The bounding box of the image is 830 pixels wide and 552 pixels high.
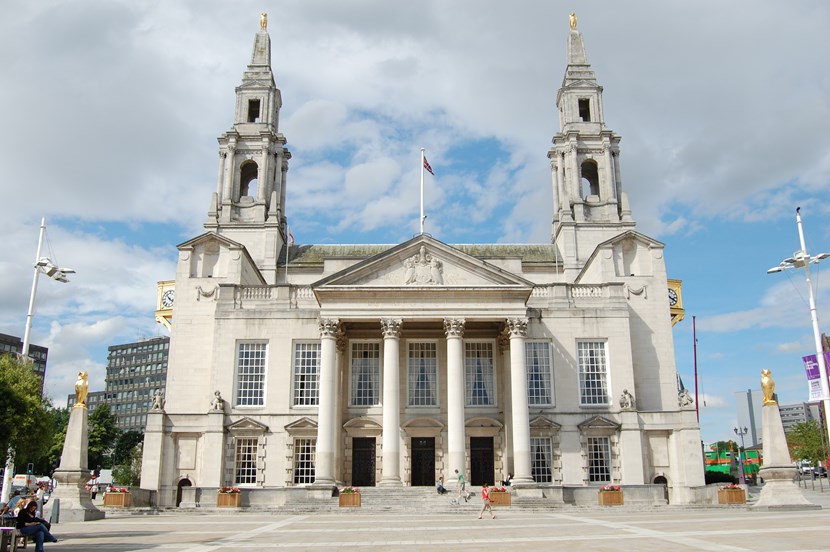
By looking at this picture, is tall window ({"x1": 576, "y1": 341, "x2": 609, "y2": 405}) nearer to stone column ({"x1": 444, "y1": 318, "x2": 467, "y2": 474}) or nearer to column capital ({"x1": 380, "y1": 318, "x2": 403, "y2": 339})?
stone column ({"x1": 444, "y1": 318, "x2": 467, "y2": 474})

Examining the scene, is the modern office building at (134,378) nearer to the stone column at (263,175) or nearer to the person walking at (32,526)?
the stone column at (263,175)

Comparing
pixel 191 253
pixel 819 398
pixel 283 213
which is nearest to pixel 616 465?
pixel 819 398

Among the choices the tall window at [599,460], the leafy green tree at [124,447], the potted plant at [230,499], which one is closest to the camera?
the potted plant at [230,499]

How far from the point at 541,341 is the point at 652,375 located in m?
7.17

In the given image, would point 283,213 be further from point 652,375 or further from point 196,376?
point 652,375

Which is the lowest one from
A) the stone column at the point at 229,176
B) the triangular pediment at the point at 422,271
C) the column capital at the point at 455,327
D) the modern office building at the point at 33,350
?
the column capital at the point at 455,327

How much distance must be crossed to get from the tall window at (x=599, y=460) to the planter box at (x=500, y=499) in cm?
821

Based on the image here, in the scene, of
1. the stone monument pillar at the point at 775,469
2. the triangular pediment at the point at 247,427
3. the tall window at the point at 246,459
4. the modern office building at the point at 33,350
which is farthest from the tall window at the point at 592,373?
the modern office building at the point at 33,350

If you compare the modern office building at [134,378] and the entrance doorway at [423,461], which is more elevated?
the modern office building at [134,378]

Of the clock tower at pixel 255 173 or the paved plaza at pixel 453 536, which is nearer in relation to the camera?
the paved plaza at pixel 453 536

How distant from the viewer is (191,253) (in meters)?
43.2

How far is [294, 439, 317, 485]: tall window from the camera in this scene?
→ 3778cm

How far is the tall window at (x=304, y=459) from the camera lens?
37.8 metres

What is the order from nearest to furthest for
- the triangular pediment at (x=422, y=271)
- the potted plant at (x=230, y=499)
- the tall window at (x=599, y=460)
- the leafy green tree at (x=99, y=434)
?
the potted plant at (x=230, y=499)
the triangular pediment at (x=422, y=271)
the tall window at (x=599, y=460)
the leafy green tree at (x=99, y=434)
